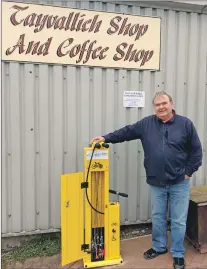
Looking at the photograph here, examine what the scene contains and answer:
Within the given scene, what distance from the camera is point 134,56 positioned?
11.8ft

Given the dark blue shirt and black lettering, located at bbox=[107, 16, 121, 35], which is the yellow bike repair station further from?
black lettering, located at bbox=[107, 16, 121, 35]

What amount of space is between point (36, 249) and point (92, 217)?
985 mm

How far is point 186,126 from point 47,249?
2280mm

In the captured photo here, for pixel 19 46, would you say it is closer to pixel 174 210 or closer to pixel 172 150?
pixel 172 150

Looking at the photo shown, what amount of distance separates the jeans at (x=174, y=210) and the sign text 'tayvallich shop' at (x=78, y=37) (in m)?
1.65

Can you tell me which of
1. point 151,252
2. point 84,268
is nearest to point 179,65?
point 151,252

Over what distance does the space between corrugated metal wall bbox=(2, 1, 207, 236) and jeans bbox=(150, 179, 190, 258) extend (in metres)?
0.67

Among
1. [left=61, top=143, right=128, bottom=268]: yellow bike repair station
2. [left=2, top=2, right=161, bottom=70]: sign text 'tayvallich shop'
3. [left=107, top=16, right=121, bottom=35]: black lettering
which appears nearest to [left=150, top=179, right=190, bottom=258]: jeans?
[left=61, top=143, right=128, bottom=268]: yellow bike repair station

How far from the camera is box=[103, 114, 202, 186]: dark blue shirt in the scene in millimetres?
2904

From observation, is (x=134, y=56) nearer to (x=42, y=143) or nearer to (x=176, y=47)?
(x=176, y=47)

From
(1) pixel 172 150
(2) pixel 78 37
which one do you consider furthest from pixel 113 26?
(1) pixel 172 150

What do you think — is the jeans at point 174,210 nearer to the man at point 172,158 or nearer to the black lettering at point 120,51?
the man at point 172,158

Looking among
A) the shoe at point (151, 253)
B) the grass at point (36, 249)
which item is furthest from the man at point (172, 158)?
the grass at point (36, 249)

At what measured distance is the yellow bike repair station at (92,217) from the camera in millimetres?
2922
